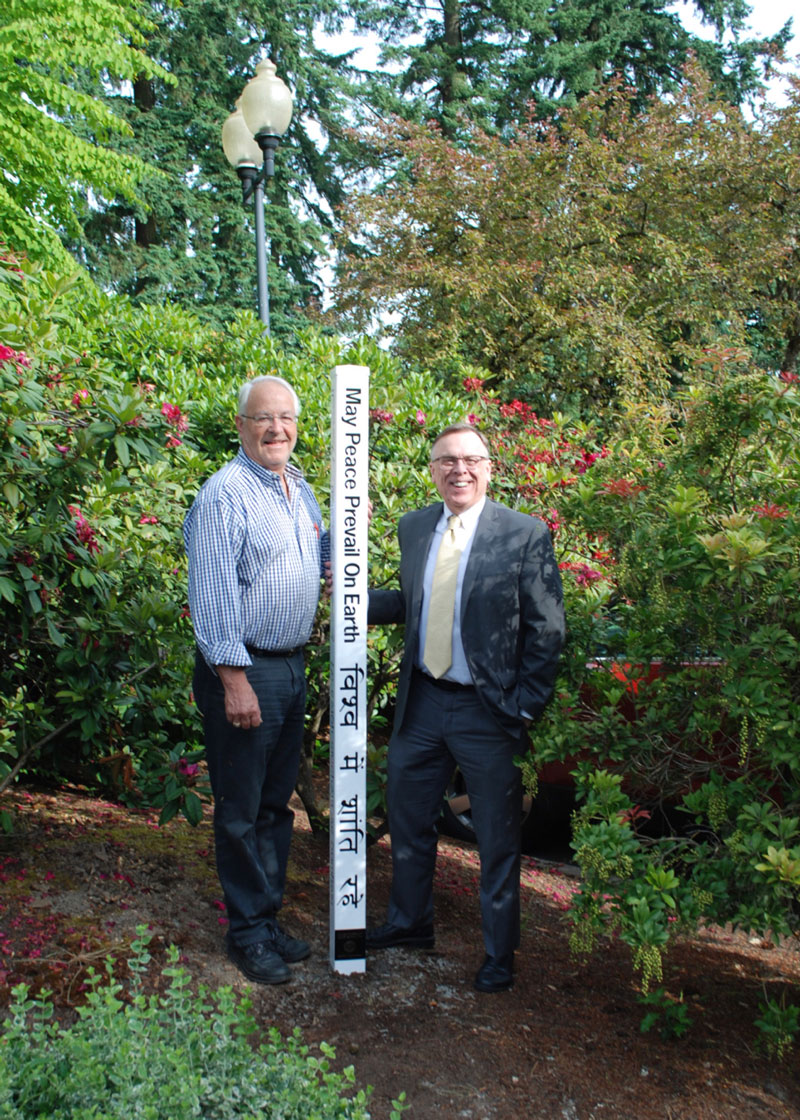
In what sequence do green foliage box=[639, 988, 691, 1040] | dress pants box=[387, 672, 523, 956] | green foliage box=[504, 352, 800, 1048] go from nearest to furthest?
green foliage box=[504, 352, 800, 1048]
green foliage box=[639, 988, 691, 1040]
dress pants box=[387, 672, 523, 956]

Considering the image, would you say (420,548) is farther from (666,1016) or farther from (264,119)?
(264,119)

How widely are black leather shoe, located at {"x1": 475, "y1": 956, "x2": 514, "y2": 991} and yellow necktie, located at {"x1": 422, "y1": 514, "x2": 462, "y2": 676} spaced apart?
107cm

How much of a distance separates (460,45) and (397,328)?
1433 centimetres

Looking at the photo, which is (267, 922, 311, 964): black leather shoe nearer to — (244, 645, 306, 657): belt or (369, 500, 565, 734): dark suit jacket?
(244, 645, 306, 657): belt

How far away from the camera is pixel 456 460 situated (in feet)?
12.1

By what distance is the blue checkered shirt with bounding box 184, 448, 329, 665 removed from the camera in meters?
3.38

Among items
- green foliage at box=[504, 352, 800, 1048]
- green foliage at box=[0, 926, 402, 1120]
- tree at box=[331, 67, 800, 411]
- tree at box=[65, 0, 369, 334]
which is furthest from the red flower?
tree at box=[65, 0, 369, 334]

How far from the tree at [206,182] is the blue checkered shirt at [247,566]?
57.4 ft

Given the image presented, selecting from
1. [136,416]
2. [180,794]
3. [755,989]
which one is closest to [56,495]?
[136,416]

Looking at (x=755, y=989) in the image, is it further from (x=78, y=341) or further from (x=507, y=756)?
(x=78, y=341)

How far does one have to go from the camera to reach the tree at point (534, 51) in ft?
78.9

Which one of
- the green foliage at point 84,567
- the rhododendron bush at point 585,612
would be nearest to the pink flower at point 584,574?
the rhododendron bush at point 585,612

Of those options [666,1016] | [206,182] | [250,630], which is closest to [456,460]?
[250,630]

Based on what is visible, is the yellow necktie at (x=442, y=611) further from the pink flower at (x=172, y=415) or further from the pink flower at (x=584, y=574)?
the pink flower at (x=172, y=415)
